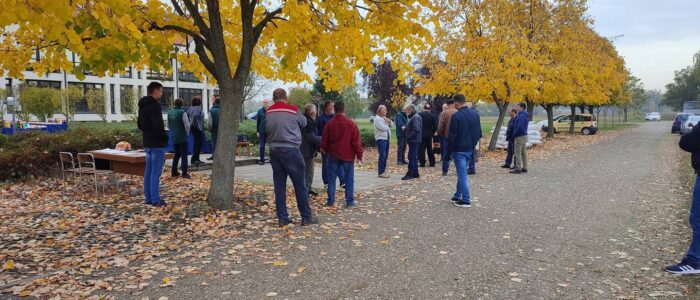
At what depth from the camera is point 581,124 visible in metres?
37.2

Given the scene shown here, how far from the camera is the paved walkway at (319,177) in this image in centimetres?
1034

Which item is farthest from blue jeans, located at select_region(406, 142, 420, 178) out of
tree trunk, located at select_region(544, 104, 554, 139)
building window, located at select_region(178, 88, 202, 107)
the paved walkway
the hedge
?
building window, located at select_region(178, 88, 202, 107)

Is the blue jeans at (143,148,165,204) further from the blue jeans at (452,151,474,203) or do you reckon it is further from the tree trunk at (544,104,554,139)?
the tree trunk at (544,104,554,139)

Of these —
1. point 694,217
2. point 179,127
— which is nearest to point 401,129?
point 179,127

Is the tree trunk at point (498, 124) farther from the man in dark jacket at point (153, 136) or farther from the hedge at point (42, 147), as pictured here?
the man in dark jacket at point (153, 136)

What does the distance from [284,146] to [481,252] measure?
9.13 ft

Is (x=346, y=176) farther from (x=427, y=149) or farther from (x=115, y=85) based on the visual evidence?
(x=115, y=85)

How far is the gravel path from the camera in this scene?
432 cm

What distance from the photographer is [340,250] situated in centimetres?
552

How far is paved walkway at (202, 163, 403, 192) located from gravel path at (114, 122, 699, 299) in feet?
3.32

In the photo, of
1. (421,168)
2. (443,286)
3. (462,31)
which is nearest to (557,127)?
(462,31)

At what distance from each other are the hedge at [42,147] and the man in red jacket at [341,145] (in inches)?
256

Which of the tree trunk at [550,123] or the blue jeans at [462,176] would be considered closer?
A: the blue jeans at [462,176]

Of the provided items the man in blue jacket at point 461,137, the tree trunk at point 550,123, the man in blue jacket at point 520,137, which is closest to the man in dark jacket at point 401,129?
the man in blue jacket at point 520,137
